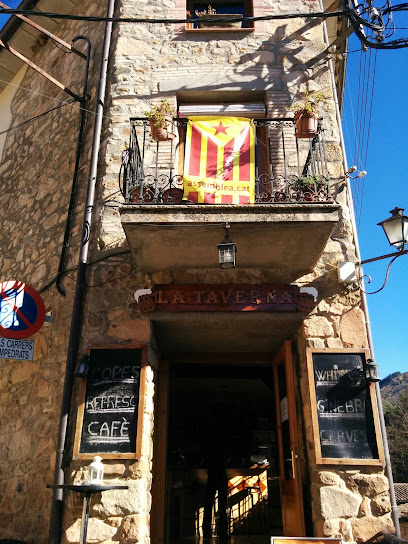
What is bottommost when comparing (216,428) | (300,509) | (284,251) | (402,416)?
(300,509)

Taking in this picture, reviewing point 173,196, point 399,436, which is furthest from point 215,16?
point 399,436

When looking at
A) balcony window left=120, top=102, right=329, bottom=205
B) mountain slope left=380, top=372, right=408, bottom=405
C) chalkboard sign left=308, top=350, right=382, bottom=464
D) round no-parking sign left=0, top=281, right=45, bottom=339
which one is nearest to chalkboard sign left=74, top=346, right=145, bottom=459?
round no-parking sign left=0, top=281, right=45, bottom=339

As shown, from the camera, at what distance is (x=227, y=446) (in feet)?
37.2

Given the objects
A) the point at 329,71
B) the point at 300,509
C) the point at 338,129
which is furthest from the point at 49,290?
the point at 329,71

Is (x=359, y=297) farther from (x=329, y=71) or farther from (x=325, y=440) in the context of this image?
(x=329, y=71)

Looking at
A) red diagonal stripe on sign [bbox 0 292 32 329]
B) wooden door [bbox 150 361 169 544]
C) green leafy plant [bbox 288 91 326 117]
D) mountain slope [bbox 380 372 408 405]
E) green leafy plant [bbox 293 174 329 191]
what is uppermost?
mountain slope [bbox 380 372 408 405]

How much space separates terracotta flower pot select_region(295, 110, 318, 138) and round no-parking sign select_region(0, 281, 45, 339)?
3658 mm

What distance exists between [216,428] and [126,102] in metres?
7.36

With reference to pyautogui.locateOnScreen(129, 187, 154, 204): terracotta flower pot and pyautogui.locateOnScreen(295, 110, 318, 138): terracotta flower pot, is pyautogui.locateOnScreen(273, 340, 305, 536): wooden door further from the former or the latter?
pyautogui.locateOnScreen(295, 110, 318, 138): terracotta flower pot

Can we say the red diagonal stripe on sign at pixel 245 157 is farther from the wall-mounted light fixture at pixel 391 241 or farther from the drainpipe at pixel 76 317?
the drainpipe at pixel 76 317

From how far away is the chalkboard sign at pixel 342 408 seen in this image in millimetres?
4742

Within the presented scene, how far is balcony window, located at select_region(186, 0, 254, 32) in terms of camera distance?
23.9ft

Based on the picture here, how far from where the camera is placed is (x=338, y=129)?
6.32 m

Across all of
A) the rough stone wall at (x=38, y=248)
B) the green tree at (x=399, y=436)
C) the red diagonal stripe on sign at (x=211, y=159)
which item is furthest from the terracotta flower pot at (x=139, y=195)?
the green tree at (x=399, y=436)
